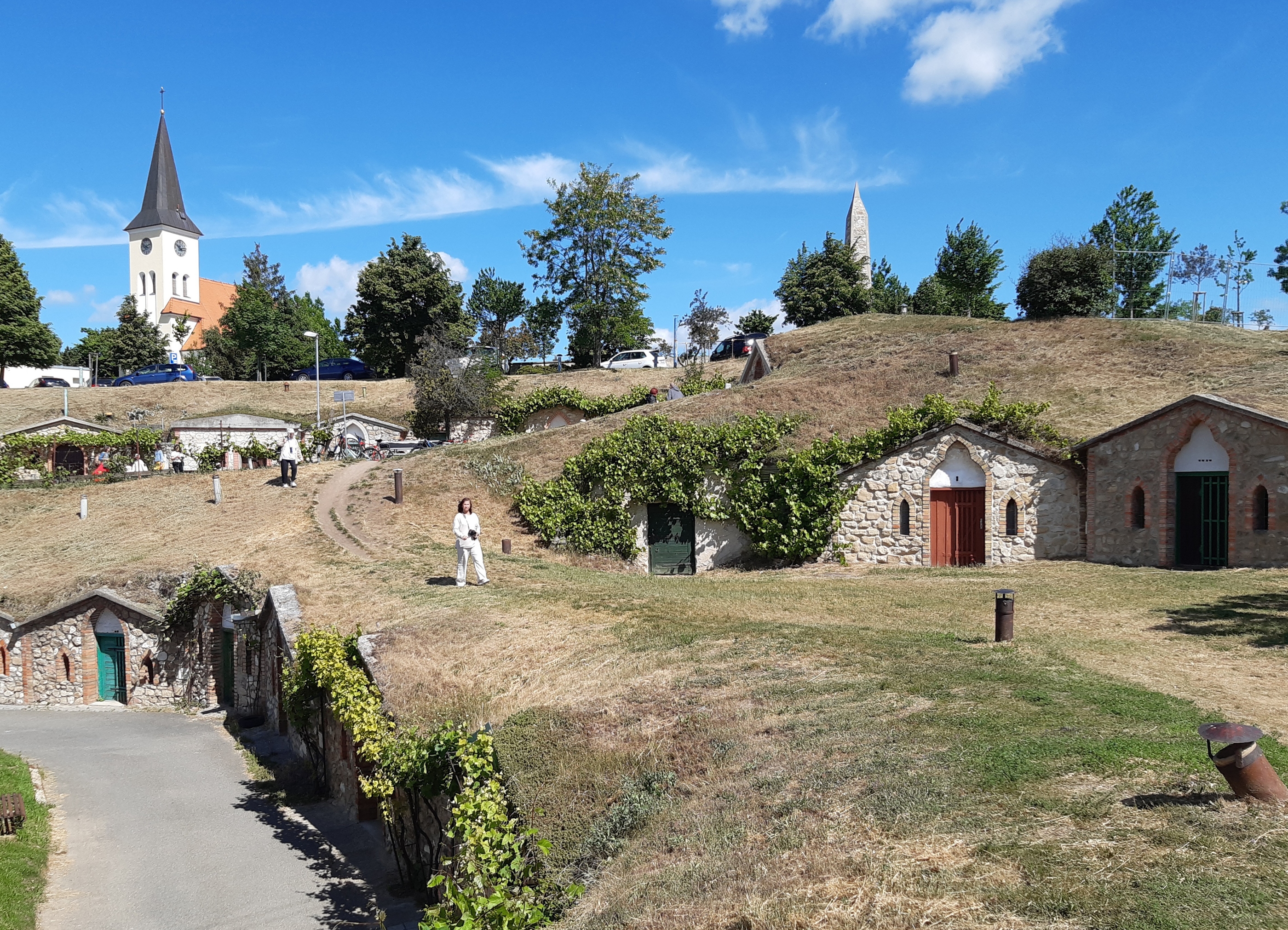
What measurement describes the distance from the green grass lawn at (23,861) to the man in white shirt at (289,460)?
1315 centimetres

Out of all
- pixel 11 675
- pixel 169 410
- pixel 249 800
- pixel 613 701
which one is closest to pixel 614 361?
pixel 169 410

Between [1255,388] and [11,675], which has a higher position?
[1255,388]

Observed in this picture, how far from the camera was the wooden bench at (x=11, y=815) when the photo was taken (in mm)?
13797

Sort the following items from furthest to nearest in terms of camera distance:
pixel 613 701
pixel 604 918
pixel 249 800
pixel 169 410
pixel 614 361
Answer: pixel 614 361, pixel 169 410, pixel 249 800, pixel 613 701, pixel 604 918

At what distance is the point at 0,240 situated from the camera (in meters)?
54.7

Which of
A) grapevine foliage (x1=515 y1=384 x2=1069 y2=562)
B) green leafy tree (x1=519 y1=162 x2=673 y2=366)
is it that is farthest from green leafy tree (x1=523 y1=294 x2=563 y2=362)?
grapevine foliage (x1=515 y1=384 x2=1069 y2=562)

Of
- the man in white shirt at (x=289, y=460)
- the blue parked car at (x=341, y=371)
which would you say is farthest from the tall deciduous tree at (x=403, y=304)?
the man in white shirt at (x=289, y=460)

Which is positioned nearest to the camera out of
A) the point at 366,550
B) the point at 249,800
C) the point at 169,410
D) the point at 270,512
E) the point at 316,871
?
the point at 316,871

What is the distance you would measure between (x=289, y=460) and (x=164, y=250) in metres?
66.8

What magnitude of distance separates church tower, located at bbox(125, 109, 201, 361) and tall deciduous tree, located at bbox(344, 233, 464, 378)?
33744mm

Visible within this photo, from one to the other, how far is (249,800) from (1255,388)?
24.5 metres

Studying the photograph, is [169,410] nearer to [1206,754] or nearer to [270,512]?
[270,512]

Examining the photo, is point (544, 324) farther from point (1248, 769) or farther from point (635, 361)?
point (1248, 769)

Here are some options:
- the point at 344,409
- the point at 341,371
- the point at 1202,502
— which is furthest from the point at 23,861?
the point at 341,371
